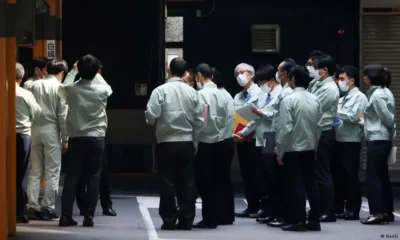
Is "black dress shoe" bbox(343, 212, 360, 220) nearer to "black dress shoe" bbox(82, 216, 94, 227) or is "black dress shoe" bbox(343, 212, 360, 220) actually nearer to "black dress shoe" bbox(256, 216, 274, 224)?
"black dress shoe" bbox(256, 216, 274, 224)

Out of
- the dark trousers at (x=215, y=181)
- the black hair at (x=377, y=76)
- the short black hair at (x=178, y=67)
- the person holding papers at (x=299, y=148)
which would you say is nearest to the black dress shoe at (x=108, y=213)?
the dark trousers at (x=215, y=181)

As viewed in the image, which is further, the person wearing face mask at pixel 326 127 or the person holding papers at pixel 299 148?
the person wearing face mask at pixel 326 127

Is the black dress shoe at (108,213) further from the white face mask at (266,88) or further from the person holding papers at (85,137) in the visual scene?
the white face mask at (266,88)

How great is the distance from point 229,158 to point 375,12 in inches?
380

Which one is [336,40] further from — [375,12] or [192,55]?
[192,55]

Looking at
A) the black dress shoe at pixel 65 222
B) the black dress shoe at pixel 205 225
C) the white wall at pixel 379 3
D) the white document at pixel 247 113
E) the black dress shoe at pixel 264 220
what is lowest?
the black dress shoe at pixel 264 220

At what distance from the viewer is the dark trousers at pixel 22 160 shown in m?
13.1

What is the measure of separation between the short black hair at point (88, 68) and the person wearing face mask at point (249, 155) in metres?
2.30

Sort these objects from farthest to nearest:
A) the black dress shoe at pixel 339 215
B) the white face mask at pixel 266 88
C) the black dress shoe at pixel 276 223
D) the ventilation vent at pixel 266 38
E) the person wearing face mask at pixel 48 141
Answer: the ventilation vent at pixel 266 38
the black dress shoe at pixel 339 215
the white face mask at pixel 266 88
the person wearing face mask at pixel 48 141
the black dress shoe at pixel 276 223

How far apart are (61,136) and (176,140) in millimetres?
1864

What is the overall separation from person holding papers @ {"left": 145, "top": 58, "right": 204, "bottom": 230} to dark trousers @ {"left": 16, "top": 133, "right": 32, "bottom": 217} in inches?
Answer: 60.0

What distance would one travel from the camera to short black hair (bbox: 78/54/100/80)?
12875mm

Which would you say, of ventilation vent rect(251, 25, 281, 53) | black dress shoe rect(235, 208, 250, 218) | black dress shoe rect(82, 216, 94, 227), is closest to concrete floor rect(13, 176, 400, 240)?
black dress shoe rect(82, 216, 94, 227)

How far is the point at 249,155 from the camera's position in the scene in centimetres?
1456
